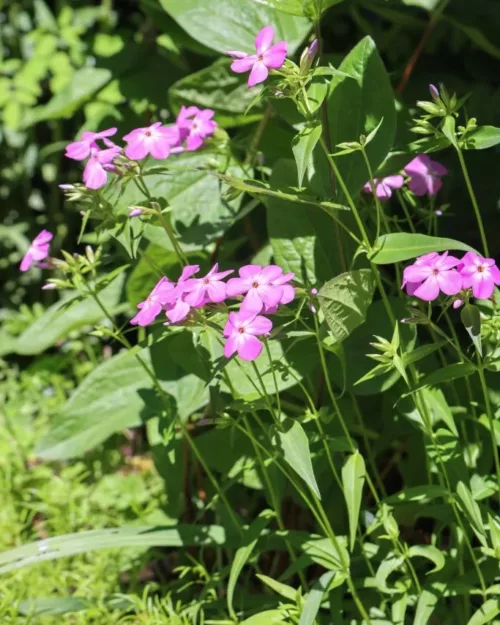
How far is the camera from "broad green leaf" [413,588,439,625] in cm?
111

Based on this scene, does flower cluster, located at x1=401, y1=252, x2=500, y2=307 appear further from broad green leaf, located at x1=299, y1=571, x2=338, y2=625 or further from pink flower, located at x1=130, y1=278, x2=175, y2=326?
broad green leaf, located at x1=299, y1=571, x2=338, y2=625

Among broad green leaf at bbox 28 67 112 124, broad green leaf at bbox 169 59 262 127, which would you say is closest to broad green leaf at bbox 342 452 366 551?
broad green leaf at bbox 169 59 262 127

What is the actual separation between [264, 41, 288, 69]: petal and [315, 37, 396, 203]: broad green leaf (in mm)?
192

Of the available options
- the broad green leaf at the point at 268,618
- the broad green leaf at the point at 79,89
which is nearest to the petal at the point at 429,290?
the broad green leaf at the point at 268,618

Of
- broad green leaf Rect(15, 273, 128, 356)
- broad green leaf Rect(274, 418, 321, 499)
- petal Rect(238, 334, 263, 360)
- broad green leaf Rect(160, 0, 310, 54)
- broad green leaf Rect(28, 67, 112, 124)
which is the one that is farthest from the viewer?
broad green leaf Rect(28, 67, 112, 124)

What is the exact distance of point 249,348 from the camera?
89cm

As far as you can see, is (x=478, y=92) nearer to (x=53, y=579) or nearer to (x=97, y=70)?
(x=97, y=70)

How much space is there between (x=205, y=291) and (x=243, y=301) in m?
0.06

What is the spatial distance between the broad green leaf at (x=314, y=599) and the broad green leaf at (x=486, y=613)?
0.59 ft

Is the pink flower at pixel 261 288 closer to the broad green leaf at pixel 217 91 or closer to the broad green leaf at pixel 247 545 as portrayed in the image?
the broad green leaf at pixel 247 545

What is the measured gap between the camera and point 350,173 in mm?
1166

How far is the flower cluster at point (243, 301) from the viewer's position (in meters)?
0.90

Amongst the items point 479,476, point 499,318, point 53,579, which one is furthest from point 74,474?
point 499,318

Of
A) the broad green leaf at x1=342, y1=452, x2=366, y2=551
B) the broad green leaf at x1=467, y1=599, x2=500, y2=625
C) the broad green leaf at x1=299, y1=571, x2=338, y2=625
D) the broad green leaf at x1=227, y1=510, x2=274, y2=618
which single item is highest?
the broad green leaf at x1=342, y1=452, x2=366, y2=551
